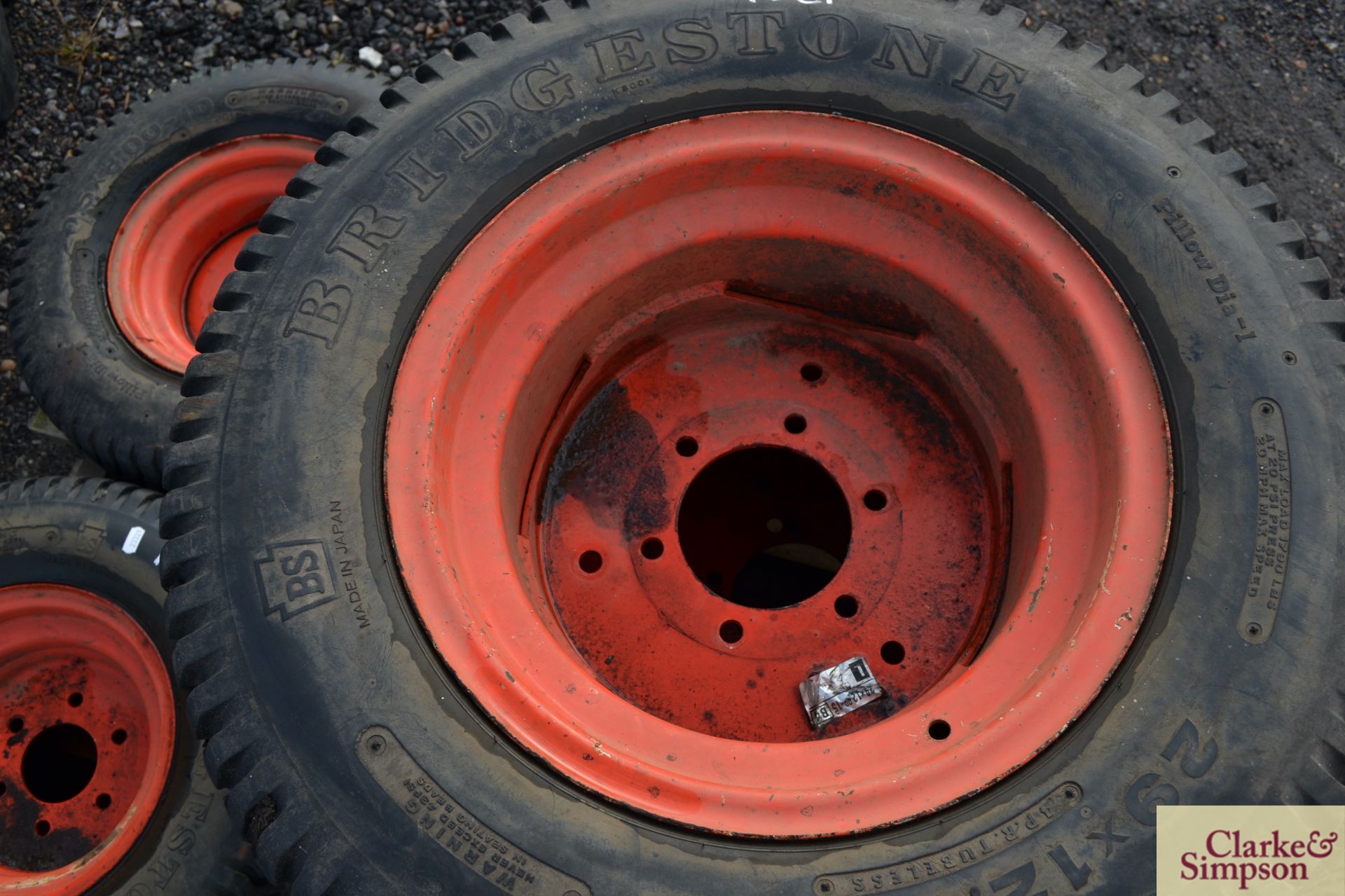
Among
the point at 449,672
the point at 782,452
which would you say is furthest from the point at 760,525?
the point at 449,672

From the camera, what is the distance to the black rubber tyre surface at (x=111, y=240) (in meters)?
2.90

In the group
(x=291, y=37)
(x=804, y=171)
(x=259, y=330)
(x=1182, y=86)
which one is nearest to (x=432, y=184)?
(x=259, y=330)

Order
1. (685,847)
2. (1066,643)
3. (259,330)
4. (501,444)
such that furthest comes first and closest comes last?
1. (501,444)
2. (259,330)
3. (1066,643)
4. (685,847)

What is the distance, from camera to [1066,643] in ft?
5.90

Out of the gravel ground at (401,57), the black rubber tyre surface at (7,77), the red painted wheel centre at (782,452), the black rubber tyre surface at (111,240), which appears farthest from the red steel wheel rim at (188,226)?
the red painted wheel centre at (782,452)

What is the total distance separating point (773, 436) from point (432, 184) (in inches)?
37.3

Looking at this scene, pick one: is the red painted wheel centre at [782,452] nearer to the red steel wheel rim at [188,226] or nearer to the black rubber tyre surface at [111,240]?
the black rubber tyre surface at [111,240]

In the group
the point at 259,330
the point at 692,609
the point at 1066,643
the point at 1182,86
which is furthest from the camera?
the point at 1182,86

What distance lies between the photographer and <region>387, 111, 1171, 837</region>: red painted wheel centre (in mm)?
1770

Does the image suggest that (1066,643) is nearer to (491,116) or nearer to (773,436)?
(773,436)

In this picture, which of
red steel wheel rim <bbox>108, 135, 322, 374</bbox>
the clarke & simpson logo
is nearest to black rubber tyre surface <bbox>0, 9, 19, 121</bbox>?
red steel wheel rim <bbox>108, 135, 322, 374</bbox>

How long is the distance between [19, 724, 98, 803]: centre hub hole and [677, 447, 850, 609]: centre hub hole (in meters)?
1.81

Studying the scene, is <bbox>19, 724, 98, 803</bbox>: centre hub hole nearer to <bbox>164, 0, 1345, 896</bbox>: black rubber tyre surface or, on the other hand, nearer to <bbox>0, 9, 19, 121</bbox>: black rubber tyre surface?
<bbox>164, 0, 1345, 896</bbox>: black rubber tyre surface

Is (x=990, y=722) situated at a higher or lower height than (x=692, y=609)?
lower
